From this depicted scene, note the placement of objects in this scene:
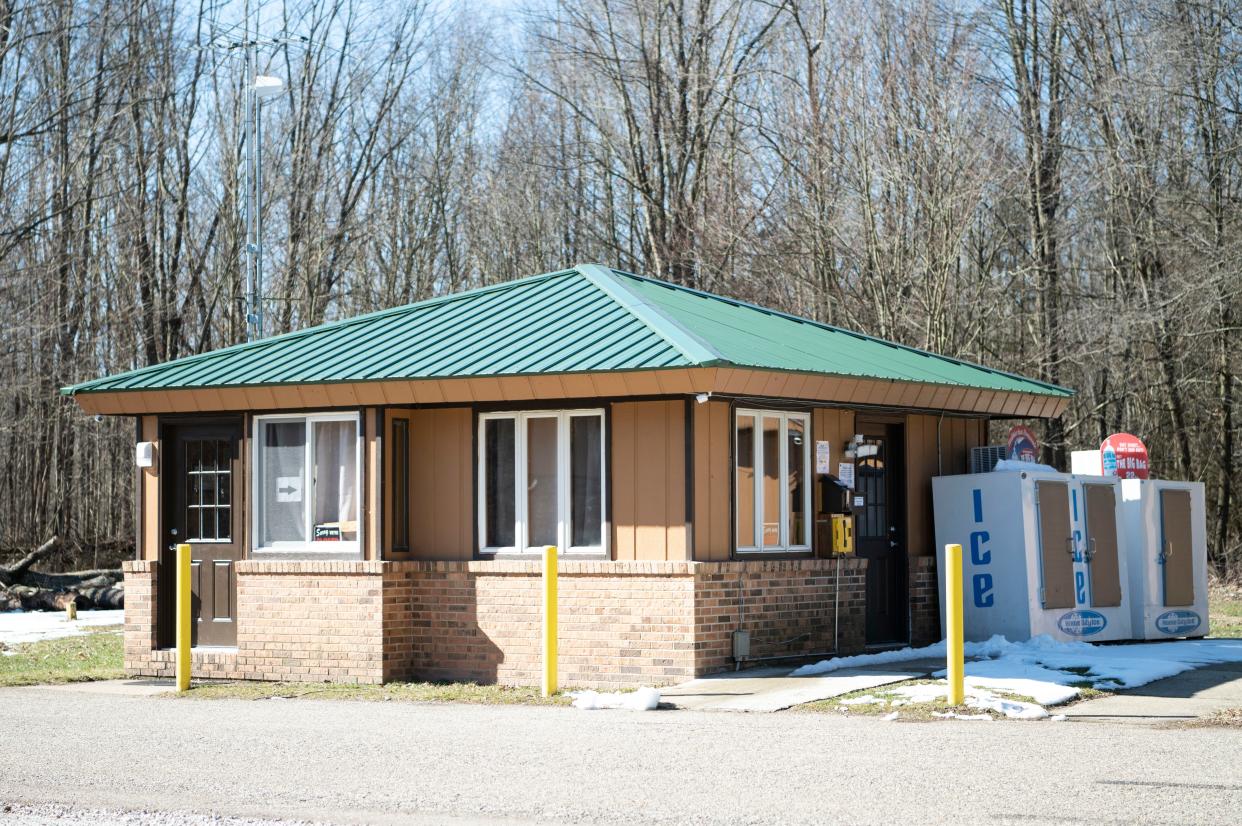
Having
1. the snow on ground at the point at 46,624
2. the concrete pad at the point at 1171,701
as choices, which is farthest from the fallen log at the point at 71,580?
the concrete pad at the point at 1171,701

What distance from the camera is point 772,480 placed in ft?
48.1

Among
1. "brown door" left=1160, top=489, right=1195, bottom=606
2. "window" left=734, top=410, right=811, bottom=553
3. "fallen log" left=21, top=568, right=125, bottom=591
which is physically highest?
"window" left=734, top=410, right=811, bottom=553

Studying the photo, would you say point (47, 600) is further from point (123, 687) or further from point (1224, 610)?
point (1224, 610)

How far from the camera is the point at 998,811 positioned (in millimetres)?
7699

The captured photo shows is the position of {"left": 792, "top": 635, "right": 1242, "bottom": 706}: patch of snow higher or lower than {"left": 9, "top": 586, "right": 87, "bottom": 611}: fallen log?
lower

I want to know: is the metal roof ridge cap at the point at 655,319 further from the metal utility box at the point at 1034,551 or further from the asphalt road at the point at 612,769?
the metal utility box at the point at 1034,551

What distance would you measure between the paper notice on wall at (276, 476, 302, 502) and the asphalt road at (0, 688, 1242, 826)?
130 inches

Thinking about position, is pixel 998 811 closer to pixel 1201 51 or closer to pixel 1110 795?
pixel 1110 795

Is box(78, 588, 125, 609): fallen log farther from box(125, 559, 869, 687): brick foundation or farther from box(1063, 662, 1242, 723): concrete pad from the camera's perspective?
box(1063, 662, 1242, 723): concrete pad

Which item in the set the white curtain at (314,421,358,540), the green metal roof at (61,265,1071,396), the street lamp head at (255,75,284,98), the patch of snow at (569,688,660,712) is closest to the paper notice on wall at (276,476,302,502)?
the white curtain at (314,421,358,540)

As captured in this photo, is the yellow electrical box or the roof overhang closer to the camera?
the roof overhang

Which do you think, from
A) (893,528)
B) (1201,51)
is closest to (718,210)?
(1201,51)

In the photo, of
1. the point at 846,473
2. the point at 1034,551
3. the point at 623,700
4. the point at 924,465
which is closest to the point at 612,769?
the point at 623,700

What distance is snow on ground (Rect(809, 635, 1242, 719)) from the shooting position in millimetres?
12070
